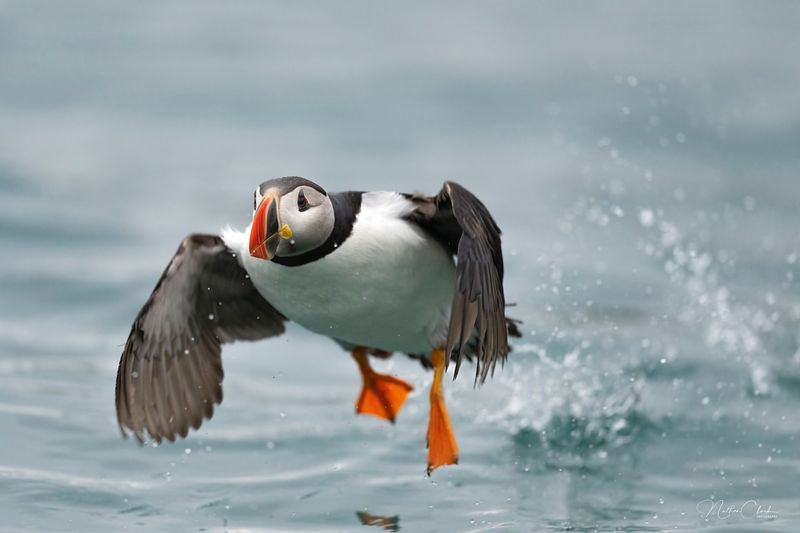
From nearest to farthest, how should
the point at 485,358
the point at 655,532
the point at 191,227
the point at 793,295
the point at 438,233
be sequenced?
the point at 485,358, the point at 655,532, the point at 438,233, the point at 793,295, the point at 191,227

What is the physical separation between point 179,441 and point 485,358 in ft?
9.87

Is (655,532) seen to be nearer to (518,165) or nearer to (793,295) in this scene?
(793,295)

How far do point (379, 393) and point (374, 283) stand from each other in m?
1.45

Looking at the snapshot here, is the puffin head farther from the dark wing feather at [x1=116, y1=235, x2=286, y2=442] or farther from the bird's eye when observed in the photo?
the dark wing feather at [x1=116, y1=235, x2=286, y2=442]

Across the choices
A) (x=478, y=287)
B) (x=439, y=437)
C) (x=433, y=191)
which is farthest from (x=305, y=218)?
(x=433, y=191)

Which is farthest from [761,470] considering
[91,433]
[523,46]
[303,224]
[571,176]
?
[523,46]

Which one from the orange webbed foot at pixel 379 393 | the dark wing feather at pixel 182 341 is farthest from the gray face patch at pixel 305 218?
the orange webbed foot at pixel 379 393

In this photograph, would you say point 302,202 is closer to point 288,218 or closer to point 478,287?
point 288,218

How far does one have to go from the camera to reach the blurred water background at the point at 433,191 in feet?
23.8

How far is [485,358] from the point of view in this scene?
19.2ft

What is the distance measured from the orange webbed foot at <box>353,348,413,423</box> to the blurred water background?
0.28 metres

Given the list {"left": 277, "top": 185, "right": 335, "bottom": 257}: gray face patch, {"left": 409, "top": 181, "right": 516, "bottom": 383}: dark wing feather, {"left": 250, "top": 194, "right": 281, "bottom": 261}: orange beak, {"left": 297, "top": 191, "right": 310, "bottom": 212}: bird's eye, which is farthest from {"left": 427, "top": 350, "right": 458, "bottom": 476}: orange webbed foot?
{"left": 250, "top": 194, "right": 281, "bottom": 261}: orange beak

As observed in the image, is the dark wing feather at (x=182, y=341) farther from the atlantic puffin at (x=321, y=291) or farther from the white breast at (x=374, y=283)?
the white breast at (x=374, y=283)

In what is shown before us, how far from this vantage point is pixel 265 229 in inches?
230
